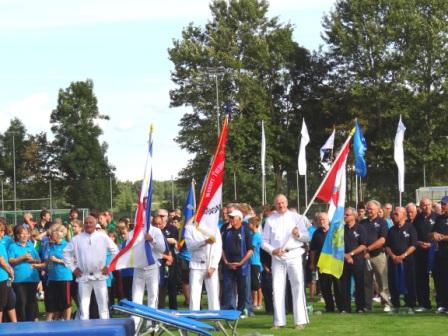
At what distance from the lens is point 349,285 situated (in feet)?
56.1

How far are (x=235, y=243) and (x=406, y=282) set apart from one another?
3348mm

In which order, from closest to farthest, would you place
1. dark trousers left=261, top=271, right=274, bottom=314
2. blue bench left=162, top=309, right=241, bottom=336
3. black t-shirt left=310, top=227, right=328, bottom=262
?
Answer: blue bench left=162, top=309, right=241, bottom=336, black t-shirt left=310, top=227, right=328, bottom=262, dark trousers left=261, top=271, right=274, bottom=314

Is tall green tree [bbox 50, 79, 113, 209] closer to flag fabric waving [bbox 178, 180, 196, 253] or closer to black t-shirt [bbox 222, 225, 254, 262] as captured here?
flag fabric waving [bbox 178, 180, 196, 253]

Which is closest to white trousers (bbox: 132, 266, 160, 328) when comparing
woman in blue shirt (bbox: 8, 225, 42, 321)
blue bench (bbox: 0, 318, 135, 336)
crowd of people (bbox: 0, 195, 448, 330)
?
crowd of people (bbox: 0, 195, 448, 330)

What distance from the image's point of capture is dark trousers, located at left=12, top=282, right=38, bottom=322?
15570 mm

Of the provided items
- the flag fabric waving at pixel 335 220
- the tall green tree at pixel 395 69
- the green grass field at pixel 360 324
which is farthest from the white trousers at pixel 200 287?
the tall green tree at pixel 395 69

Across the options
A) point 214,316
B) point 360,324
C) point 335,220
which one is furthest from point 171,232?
point 214,316

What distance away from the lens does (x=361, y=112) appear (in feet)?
193

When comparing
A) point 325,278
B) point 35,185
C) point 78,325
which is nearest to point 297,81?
point 35,185

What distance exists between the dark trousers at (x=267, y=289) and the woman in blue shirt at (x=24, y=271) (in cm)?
455

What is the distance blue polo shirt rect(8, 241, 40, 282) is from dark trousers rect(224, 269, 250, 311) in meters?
3.35

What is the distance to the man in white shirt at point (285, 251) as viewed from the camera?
14.8 meters

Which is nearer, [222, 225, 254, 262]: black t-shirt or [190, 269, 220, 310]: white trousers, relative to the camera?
[190, 269, 220, 310]: white trousers

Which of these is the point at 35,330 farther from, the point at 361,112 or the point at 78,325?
the point at 361,112
